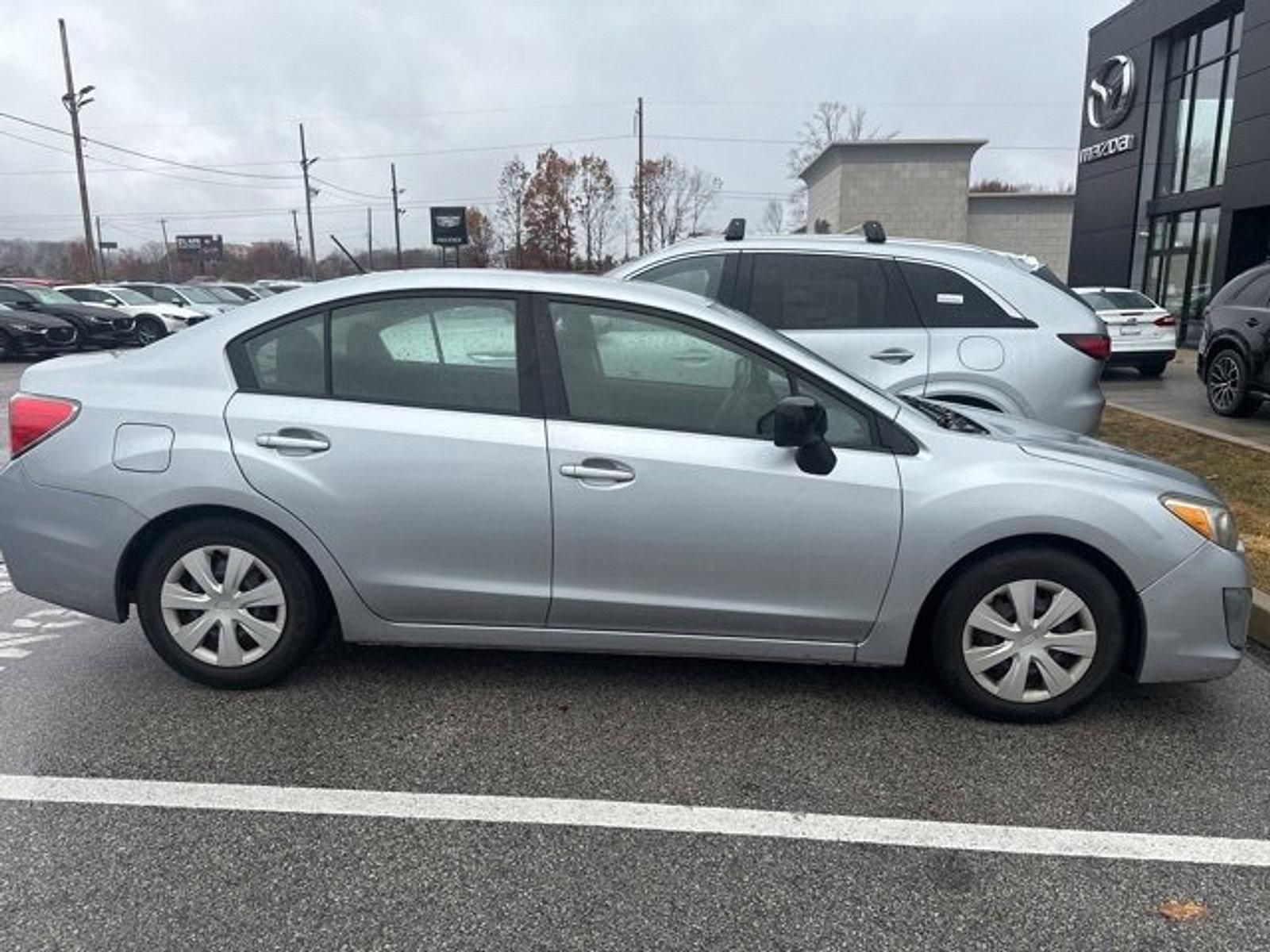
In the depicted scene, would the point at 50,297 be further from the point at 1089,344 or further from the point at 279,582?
the point at 1089,344

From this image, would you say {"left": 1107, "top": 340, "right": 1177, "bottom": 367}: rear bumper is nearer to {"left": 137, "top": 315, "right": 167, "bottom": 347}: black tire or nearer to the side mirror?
the side mirror

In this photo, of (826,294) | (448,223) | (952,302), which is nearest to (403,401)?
(826,294)

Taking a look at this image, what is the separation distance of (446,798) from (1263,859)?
93.3 inches

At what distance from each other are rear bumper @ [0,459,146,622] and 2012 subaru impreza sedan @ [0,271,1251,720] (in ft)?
0.04

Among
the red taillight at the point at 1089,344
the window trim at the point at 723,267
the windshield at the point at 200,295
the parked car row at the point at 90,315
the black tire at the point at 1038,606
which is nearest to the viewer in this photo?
the black tire at the point at 1038,606

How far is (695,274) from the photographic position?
228 inches

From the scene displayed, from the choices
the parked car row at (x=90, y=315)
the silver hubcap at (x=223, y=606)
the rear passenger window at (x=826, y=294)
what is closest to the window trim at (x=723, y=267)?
the rear passenger window at (x=826, y=294)

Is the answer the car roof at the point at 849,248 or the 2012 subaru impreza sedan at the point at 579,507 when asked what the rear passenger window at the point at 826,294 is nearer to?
the car roof at the point at 849,248

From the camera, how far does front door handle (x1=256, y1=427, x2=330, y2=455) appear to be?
3389 mm

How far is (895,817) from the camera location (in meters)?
2.86

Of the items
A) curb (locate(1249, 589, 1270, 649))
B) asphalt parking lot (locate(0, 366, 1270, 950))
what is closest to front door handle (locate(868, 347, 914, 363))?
curb (locate(1249, 589, 1270, 649))

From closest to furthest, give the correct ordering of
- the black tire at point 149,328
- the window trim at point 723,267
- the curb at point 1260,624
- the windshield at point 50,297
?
the curb at point 1260,624 → the window trim at point 723,267 → the windshield at point 50,297 → the black tire at point 149,328

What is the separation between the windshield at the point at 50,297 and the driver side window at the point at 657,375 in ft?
65.9

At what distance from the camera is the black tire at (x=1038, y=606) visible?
328 centimetres
